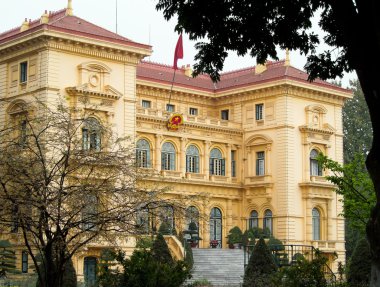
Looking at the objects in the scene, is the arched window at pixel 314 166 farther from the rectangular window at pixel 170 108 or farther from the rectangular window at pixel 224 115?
the rectangular window at pixel 170 108

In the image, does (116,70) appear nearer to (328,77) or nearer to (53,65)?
(53,65)

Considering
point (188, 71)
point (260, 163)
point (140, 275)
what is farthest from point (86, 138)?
point (188, 71)

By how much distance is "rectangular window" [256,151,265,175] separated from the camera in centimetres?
5888

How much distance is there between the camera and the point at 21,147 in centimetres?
2173

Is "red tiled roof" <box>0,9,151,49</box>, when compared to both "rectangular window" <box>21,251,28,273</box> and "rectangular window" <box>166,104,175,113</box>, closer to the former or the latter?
"rectangular window" <box>166,104,175,113</box>

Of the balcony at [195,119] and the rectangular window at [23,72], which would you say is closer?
the rectangular window at [23,72]

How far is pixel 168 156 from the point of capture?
55594mm

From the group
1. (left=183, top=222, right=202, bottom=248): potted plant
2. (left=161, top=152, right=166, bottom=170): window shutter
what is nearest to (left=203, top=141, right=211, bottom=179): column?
(left=161, top=152, right=166, bottom=170): window shutter

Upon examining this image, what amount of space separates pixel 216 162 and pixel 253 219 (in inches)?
178

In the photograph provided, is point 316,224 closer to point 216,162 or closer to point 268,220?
point 268,220

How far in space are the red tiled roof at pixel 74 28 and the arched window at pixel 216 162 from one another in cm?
1139

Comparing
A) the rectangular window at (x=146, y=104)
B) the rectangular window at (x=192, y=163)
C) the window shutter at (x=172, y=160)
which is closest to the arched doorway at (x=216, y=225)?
A: the rectangular window at (x=192, y=163)

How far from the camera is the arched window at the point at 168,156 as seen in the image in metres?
55.2

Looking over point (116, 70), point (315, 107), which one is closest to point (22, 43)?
point (116, 70)
